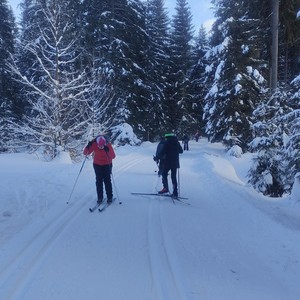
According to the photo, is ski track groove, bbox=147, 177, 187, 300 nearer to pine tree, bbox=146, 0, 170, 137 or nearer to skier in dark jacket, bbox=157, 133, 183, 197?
skier in dark jacket, bbox=157, 133, 183, 197

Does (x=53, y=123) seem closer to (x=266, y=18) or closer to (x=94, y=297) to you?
(x=266, y=18)

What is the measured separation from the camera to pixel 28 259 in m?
5.27

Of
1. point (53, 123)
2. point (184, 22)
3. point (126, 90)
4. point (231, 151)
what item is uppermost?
point (184, 22)

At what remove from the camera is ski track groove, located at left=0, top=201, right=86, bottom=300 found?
4.35 metres

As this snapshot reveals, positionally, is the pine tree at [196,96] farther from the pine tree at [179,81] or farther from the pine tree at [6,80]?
the pine tree at [6,80]

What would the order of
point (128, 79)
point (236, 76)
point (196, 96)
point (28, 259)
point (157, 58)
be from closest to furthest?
point (28, 259) < point (236, 76) < point (128, 79) < point (157, 58) < point (196, 96)

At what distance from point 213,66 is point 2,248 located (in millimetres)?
24192

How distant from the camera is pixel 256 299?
172 inches

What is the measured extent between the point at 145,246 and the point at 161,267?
3.16ft

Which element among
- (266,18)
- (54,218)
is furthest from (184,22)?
(54,218)

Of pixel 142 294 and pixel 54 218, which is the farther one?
pixel 54 218

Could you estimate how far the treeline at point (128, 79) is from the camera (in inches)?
536

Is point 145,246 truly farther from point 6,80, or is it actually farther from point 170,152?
point 6,80

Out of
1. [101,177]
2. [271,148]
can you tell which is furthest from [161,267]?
[271,148]
